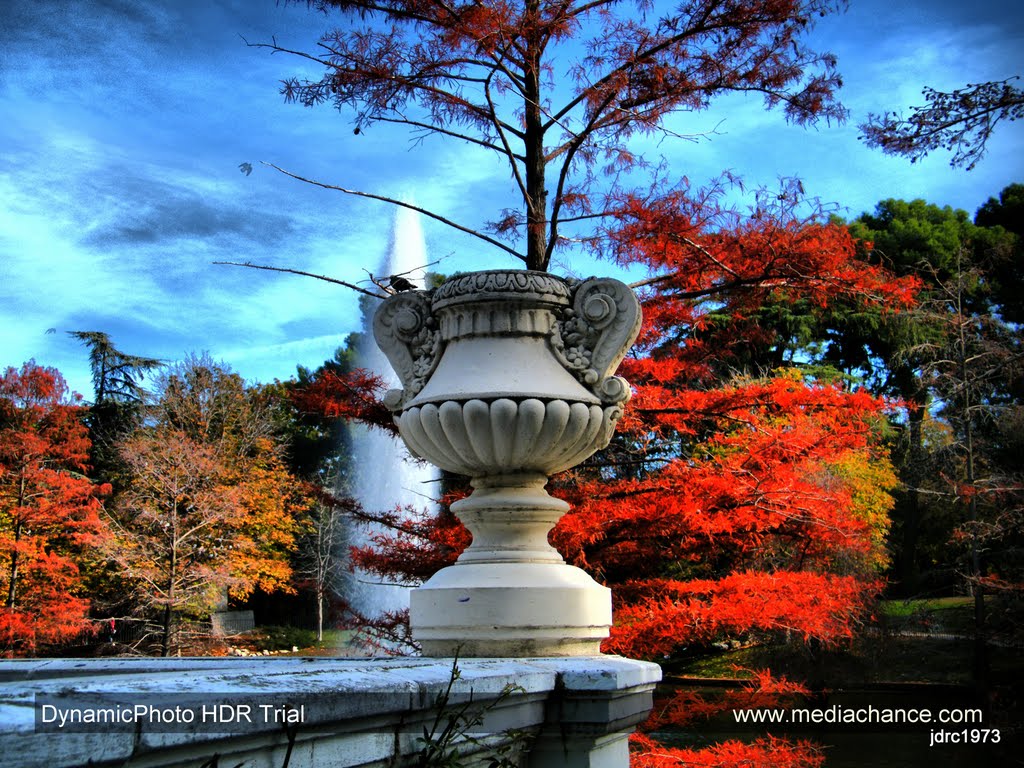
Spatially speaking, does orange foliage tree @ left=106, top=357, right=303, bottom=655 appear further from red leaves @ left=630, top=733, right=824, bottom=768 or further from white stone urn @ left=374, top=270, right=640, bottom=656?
white stone urn @ left=374, top=270, right=640, bottom=656

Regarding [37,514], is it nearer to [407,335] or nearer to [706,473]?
[706,473]

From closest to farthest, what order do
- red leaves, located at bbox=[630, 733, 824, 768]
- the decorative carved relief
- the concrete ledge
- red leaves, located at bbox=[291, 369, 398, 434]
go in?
the concrete ledge
the decorative carved relief
red leaves, located at bbox=[630, 733, 824, 768]
red leaves, located at bbox=[291, 369, 398, 434]

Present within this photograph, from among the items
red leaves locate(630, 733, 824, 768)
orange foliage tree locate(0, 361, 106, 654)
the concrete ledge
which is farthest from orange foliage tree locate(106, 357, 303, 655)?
the concrete ledge

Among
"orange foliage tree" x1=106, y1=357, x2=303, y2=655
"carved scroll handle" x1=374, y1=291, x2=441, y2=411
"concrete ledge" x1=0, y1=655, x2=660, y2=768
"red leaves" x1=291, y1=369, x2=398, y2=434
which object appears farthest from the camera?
"orange foliage tree" x1=106, y1=357, x2=303, y2=655

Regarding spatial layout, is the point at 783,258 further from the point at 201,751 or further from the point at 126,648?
the point at 126,648

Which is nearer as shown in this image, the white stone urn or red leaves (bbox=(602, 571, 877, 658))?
the white stone urn

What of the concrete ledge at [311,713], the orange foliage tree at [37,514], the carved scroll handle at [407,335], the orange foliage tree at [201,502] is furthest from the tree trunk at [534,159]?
the orange foliage tree at [37,514]

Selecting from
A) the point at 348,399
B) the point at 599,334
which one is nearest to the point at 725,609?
the point at 599,334

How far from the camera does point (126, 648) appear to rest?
625 inches

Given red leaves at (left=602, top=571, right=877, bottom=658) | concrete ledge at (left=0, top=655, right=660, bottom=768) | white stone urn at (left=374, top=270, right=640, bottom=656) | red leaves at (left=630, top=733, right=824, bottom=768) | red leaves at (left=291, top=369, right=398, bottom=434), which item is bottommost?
red leaves at (left=630, top=733, right=824, bottom=768)

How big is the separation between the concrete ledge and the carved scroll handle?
40.2 inches

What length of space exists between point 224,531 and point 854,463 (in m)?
13.3

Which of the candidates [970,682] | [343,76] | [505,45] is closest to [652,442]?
[505,45]

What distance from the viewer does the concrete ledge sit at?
1.04 meters
